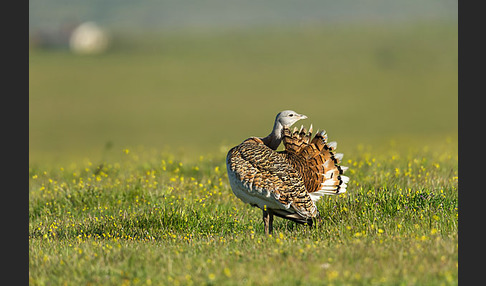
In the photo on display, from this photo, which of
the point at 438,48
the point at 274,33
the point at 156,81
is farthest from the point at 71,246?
the point at 274,33

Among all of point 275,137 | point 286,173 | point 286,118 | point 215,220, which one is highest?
point 286,118

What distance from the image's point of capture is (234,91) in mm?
53969

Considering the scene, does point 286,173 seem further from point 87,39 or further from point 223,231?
point 87,39

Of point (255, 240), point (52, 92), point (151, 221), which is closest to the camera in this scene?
point (255, 240)

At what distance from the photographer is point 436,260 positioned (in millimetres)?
5645

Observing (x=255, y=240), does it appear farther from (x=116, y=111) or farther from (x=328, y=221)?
(x=116, y=111)

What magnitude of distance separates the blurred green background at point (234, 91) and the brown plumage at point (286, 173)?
18.4 feet

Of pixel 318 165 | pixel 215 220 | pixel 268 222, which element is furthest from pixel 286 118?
pixel 215 220

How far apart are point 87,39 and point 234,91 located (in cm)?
5507

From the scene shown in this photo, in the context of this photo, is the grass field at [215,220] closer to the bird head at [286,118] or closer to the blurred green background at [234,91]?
the blurred green background at [234,91]

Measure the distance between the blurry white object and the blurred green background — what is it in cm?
219

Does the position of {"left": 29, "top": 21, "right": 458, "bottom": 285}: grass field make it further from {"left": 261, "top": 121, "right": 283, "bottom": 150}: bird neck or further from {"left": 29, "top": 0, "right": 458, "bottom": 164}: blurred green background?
{"left": 261, "top": 121, "right": 283, "bottom": 150}: bird neck

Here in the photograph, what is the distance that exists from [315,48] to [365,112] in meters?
47.8

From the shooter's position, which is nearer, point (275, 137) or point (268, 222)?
point (268, 222)
